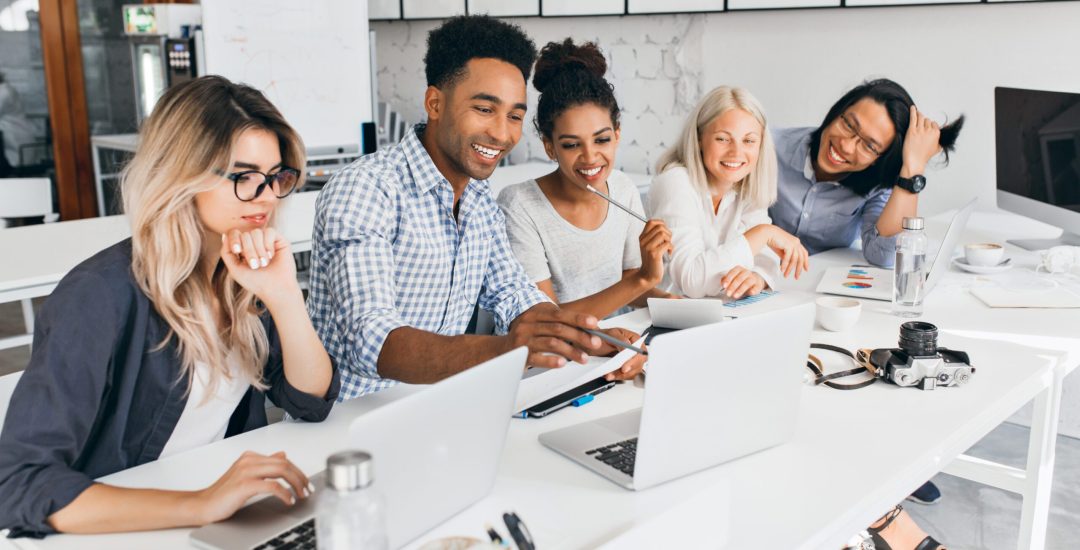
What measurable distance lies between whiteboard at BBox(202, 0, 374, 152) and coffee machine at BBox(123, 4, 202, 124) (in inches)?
8.1

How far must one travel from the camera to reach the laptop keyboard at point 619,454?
3.77ft

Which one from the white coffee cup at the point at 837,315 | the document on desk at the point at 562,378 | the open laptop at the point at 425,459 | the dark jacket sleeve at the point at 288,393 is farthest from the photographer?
the white coffee cup at the point at 837,315

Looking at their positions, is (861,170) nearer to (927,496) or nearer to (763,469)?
(927,496)

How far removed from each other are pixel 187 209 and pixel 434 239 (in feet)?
1.86

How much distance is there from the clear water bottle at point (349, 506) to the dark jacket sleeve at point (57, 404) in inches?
20.3

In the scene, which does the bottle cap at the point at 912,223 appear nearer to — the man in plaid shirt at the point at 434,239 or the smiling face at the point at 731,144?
the smiling face at the point at 731,144

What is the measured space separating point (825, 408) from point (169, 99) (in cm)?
105

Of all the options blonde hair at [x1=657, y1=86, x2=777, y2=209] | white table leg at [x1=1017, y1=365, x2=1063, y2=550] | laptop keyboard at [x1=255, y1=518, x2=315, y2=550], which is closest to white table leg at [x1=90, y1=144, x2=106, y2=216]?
blonde hair at [x1=657, y1=86, x2=777, y2=209]

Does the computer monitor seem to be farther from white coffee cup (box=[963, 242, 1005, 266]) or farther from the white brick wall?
the white brick wall

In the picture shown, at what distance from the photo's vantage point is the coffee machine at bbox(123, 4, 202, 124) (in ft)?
14.0

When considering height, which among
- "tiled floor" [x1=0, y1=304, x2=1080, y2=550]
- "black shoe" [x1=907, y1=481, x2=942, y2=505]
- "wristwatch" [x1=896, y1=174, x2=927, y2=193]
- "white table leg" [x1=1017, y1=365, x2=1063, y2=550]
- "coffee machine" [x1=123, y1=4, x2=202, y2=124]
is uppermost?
"coffee machine" [x1=123, y1=4, x2=202, y2=124]

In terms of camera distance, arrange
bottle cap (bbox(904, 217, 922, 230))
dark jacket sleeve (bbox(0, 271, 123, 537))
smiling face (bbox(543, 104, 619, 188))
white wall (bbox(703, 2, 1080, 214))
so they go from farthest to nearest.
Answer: white wall (bbox(703, 2, 1080, 214)), smiling face (bbox(543, 104, 619, 188)), bottle cap (bbox(904, 217, 922, 230)), dark jacket sleeve (bbox(0, 271, 123, 537))

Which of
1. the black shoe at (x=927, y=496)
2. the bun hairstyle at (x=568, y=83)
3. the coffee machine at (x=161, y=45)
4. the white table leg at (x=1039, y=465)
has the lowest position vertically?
the black shoe at (x=927, y=496)

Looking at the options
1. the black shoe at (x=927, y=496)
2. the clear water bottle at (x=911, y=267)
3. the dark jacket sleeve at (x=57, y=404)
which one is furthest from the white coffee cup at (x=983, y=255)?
the dark jacket sleeve at (x=57, y=404)
